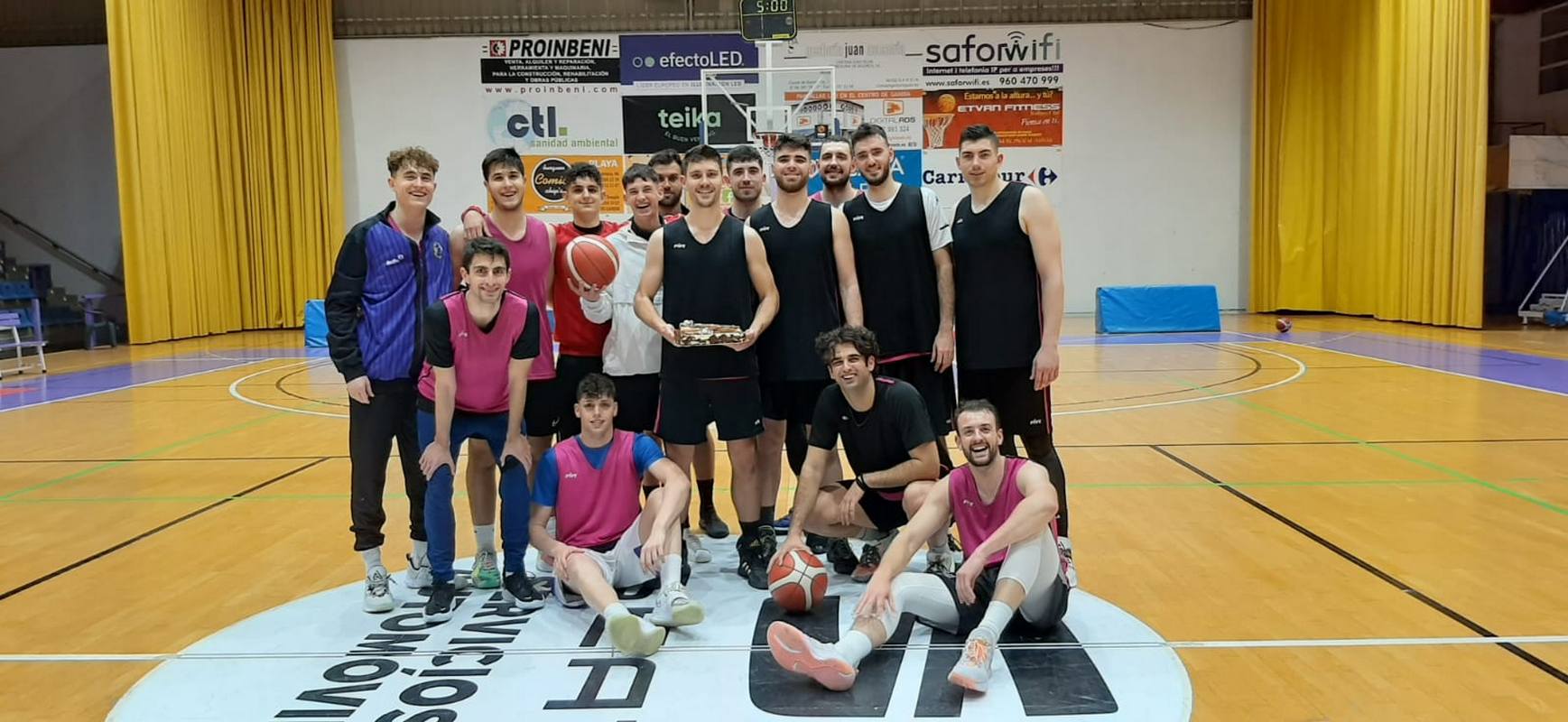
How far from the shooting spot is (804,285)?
423cm

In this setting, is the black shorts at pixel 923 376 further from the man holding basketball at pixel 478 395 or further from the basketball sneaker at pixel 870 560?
the man holding basketball at pixel 478 395

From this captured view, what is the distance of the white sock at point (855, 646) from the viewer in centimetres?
317

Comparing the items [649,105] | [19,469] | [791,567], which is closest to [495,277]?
[791,567]

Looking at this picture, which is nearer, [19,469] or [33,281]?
[19,469]

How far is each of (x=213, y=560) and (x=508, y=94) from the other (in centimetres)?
1371

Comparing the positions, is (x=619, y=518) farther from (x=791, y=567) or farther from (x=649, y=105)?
(x=649, y=105)

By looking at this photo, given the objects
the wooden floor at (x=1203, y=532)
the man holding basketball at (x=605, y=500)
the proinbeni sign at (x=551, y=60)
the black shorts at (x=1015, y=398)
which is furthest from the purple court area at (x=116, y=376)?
the black shorts at (x=1015, y=398)

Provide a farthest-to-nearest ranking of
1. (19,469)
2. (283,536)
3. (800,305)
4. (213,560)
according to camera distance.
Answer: (19,469), (283,536), (213,560), (800,305)

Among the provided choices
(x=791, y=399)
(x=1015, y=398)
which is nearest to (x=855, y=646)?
(x=1015, y=398)

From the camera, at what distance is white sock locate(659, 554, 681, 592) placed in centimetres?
368

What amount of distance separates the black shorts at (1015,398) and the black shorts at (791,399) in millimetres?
601

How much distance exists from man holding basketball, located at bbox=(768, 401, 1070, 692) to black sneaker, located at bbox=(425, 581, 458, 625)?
1238 millimetres

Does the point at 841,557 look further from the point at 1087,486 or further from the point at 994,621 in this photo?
the point at 1087,486

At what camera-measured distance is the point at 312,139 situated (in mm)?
17250
